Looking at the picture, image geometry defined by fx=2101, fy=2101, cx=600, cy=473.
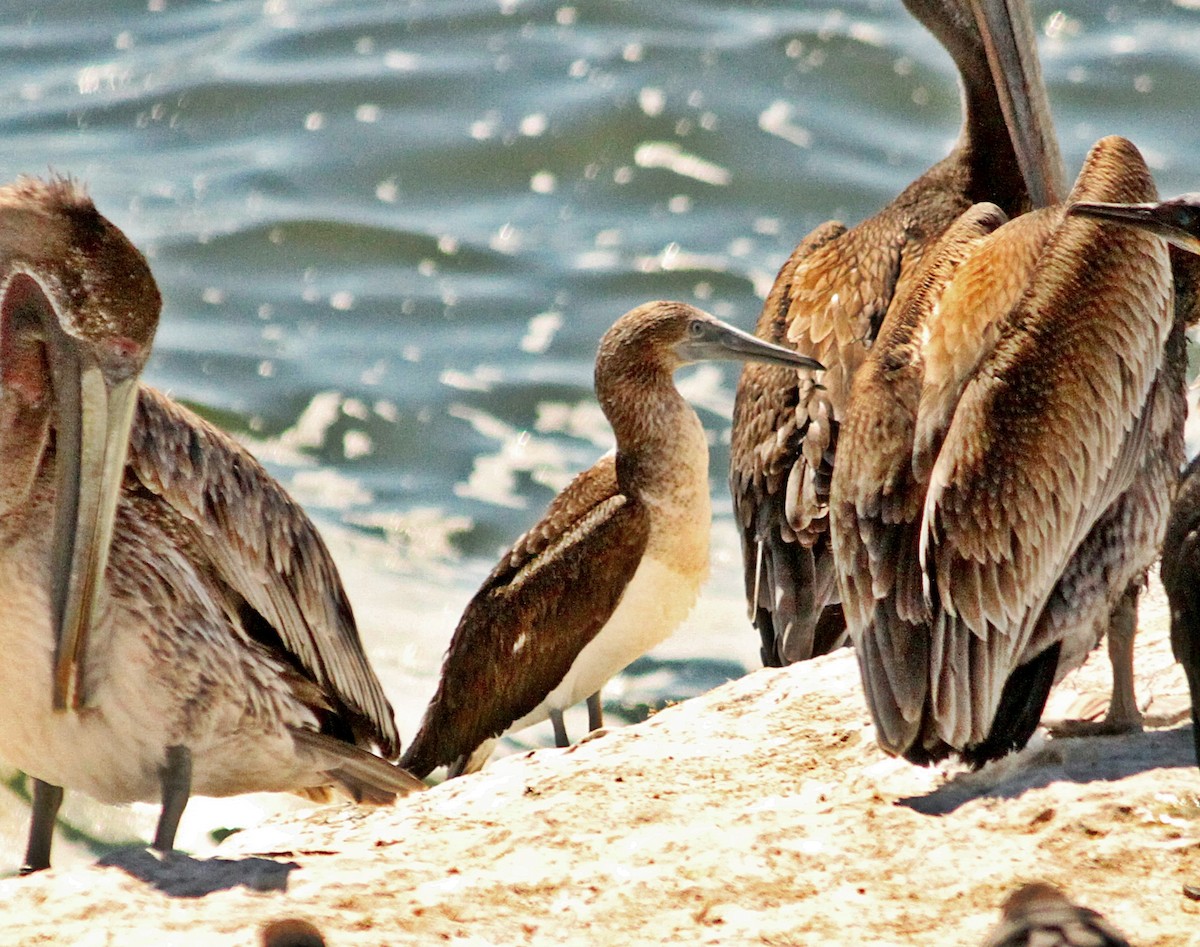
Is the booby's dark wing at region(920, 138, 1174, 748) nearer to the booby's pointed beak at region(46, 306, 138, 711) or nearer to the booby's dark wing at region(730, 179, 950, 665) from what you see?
the booby's dark wing at region(730, 179, 950, 665)

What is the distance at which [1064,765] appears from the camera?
460cm

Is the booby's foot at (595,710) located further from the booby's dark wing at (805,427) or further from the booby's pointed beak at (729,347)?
the booby's pointed beak at (729,347)

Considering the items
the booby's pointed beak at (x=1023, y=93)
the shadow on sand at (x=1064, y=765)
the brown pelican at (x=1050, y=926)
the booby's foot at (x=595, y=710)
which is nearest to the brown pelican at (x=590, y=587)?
the booby's foot at (x=595, y=710)

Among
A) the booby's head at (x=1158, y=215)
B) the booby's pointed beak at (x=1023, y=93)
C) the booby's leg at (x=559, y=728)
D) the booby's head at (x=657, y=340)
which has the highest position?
the booby's pointed beak at (x=1023, y=93)

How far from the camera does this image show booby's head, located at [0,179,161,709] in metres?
4.64

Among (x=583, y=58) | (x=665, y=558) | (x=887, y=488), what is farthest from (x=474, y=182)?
(x=887, y=488)

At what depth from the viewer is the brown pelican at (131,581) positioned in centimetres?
466

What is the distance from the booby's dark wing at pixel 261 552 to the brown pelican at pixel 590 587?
2.75 feet

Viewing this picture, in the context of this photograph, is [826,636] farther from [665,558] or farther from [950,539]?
[950,539]

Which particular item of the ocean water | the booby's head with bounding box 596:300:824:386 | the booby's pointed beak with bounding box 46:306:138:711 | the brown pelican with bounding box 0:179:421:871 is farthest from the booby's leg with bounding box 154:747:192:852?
the ocean water

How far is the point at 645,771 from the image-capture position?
5.05 metres

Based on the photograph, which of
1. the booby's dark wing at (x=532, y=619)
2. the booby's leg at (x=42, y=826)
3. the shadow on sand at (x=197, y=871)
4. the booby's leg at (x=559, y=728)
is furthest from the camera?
the booby's leg at (x=559, y=728)

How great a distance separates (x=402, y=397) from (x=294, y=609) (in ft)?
22.5

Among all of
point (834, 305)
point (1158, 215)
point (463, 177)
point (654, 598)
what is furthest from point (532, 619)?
point (463, 177)
